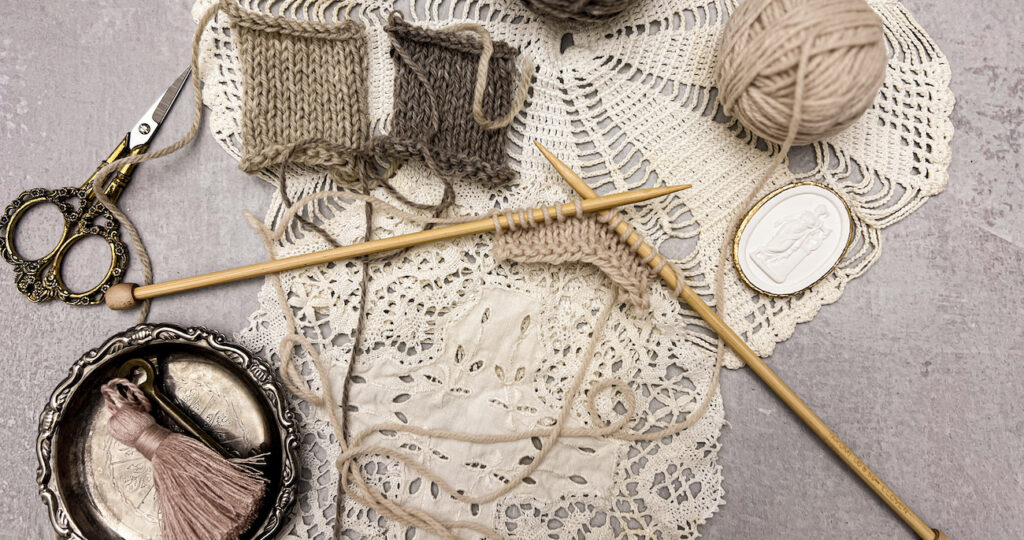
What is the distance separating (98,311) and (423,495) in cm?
57

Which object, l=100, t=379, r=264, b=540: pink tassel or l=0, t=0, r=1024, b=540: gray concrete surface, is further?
l=0, t=0, r=1024, b=540: gray concrete surface

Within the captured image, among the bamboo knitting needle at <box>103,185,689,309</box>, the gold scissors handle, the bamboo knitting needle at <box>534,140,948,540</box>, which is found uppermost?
the gold scissors handle

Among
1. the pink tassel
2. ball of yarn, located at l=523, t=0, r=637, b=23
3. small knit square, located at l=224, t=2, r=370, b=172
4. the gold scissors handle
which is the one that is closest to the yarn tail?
the pink tassel

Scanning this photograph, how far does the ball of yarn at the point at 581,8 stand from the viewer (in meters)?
0.73

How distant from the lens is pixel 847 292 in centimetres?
84

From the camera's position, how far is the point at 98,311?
0.82m

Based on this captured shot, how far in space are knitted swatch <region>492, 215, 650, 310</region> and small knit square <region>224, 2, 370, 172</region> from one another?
27 centimetres

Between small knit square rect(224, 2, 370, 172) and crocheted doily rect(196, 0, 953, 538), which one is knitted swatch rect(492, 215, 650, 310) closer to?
crocheted doily rect(196, 0, 953, 538)

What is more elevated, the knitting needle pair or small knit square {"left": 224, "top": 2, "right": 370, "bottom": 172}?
small knit square {"left": 224, "top": 2, "right": 370, "bottom": 172}

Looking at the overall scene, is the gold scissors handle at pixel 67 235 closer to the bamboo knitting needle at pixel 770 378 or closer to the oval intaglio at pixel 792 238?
the bamboo knitting needle at pixel 770 378

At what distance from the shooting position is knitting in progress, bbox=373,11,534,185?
78cm

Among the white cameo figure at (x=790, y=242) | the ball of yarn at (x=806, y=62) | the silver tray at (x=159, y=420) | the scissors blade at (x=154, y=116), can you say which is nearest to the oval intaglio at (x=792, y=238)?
the white cameo figure at (x=790, y=242)

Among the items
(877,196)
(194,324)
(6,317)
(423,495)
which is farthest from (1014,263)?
(6,317)

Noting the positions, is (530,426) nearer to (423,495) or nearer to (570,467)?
(570,467)
